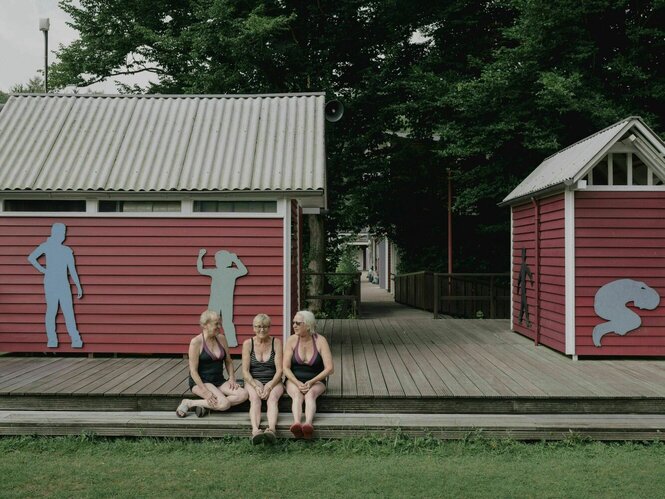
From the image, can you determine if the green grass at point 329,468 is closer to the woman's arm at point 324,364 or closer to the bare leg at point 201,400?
the bare leg at point 201,400

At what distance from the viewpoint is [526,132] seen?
48.0 ft

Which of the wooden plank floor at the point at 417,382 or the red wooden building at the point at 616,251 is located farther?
the red wooden building at the point at 616,251

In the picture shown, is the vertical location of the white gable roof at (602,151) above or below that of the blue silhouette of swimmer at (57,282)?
above

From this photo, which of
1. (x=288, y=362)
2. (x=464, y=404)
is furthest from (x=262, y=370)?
(x=464, y=404)

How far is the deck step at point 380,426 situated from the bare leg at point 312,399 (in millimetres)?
163

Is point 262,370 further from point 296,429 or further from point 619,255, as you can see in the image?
point 619,255

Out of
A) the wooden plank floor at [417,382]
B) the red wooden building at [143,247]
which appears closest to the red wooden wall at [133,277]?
the red wooden building at [143,247]

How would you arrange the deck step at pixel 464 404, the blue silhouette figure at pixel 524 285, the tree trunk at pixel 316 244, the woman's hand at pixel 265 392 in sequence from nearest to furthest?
the woman's hand at pixel 265 392 < the deck step at pixel 464 404 < the blue silhouette figure at pixel 524 285 < the tree trunk at pixel 316 244

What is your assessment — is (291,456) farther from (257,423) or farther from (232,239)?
(232,239)

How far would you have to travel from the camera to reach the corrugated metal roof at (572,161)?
830cm

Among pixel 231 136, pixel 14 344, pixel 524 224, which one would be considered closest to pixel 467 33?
pixel 524 224

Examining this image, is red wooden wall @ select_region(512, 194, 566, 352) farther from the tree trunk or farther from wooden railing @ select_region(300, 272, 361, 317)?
the tree trunk

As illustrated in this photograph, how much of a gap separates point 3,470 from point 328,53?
16047mm

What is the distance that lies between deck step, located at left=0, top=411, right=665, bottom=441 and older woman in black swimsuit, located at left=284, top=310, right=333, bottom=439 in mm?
293
